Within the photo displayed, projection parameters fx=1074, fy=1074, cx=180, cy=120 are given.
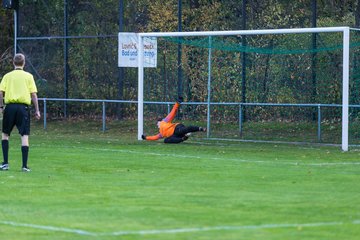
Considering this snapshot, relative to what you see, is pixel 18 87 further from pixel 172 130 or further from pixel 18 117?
pixel 172 130

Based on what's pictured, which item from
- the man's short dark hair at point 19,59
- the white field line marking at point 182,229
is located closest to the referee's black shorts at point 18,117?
the man's short dark hair at point 19,59

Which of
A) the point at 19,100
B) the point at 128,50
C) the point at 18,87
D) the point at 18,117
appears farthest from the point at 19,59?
the point at 128,50

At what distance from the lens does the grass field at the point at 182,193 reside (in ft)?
36.3

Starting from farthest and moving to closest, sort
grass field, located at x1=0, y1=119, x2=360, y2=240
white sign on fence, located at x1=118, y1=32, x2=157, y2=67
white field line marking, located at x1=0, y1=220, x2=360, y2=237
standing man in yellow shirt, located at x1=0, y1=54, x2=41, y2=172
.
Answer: white sign on fence, located at x1=118, y1=32, x2=157, y2=67, standing man in yellow shirt, located at x1=0, y1=54, x2=41, y2=172, grass field, located at x1=0, y1=119, x2=360, y2=240, white field line marking, located at x1=0, y1=220, x2=360, y2=237

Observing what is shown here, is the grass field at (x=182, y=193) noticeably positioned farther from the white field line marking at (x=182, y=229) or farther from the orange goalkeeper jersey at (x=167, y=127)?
the orange goalkeeper jersey at (x=167, y=127)

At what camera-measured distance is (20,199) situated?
1397cm

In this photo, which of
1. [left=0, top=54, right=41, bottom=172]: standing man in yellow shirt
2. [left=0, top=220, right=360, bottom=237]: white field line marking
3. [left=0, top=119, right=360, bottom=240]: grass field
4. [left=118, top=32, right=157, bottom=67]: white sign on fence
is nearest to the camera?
[left=0, top=220, right=360, bottom=237]: white field line marking

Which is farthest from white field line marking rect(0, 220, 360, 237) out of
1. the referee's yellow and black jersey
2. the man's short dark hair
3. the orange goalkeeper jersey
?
the orange goalkeeper jersey

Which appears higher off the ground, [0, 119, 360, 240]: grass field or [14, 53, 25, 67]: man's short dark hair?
[14, 53, 25, 67]: man's short dark hair

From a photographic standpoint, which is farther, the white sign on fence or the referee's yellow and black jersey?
the white sign on fence

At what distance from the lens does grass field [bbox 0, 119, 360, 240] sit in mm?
11070

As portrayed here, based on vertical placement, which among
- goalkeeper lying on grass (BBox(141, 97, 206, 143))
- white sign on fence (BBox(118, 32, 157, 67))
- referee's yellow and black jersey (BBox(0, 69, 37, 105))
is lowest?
goalkeeper lying on grass (BBox(141, 97, 206, 143))

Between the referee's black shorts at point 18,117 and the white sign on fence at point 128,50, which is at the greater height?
the white sign on fence at point 128,50

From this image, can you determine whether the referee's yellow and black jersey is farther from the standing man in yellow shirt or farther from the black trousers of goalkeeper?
the black trousers of goalkeeper
